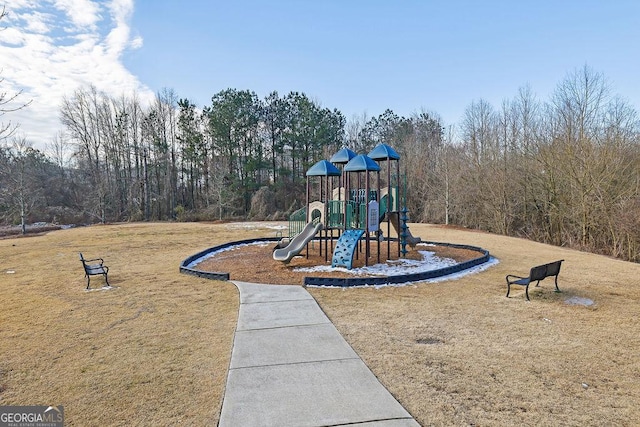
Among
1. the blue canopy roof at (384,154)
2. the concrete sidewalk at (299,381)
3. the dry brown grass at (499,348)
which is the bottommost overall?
the dry brown grass at (499,348)

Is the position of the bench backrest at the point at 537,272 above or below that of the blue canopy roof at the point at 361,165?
below

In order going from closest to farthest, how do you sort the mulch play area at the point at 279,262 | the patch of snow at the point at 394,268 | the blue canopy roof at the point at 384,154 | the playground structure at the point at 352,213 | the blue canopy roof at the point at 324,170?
the mulch play area at the point at 279,262 < the patch of snow at the point at 394,268 < the playground structure at the point at 352,213 < the blue canopy roof at the point at 384,154 < the blue canopy roof at the point at 324,170

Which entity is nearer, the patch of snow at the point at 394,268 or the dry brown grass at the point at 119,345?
the dry brown grass at the point at 119,345

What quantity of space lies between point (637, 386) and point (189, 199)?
3693 cm

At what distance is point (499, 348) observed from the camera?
4.47 m

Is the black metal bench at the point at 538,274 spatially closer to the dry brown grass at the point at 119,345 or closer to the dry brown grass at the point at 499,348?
Answer: the dry brown grass at the point at 499,348

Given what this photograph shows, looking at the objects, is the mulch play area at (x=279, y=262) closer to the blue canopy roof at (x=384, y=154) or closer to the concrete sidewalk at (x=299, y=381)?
the concrete sidewalk at (x=299, y=381)

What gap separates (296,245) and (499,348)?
6758 mm

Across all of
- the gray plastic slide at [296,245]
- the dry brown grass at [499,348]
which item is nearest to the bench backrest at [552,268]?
the dry brown grass at [499,348]

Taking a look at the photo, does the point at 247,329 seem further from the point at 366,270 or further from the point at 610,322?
the point at 610,322

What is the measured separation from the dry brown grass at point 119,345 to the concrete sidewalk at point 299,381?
0.24 m

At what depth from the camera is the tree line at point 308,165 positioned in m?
16.2

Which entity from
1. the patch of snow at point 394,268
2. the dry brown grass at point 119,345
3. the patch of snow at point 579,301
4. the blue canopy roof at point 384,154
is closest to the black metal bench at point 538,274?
the patch of snow at point 579,301

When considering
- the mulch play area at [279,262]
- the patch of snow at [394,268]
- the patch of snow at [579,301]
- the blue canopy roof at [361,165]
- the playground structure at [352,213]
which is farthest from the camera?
the blue canopy roof at [361,165]
